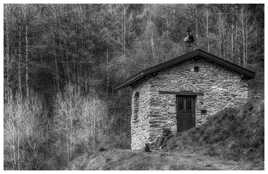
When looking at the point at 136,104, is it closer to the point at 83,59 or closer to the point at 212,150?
the point at 212,150

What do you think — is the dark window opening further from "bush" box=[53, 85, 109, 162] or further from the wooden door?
"bush" box=[53, 85, 109, 162]

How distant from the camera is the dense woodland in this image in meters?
26.0

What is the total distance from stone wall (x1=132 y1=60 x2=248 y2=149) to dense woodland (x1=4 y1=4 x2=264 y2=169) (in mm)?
9830

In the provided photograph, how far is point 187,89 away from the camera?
16.1 metres

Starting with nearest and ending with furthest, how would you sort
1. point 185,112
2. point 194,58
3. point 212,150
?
point 212,150 < point 185,112 < point 194,58

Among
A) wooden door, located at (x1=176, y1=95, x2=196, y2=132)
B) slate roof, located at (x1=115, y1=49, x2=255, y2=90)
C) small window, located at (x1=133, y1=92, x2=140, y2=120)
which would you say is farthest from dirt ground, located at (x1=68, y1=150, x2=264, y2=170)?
small window, located at (x1=133, y1=92, x2=140, y2=120)

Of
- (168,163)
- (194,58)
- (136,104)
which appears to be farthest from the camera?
(136,104)

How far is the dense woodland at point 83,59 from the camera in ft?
85.4

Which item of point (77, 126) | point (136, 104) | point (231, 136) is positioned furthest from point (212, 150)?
point (77, 126)

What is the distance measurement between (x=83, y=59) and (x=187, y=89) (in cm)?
1728

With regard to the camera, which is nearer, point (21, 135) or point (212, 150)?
point (212, 150)

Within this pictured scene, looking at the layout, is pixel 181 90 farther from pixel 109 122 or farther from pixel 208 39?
pixel 208 39

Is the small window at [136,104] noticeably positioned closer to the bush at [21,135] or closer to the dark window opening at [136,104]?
the dark window opening at [136,104]

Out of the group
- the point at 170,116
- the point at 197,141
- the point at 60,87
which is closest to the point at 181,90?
the point at 170,116
